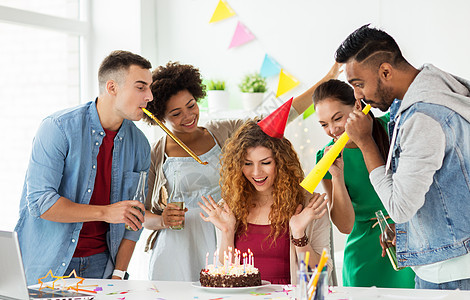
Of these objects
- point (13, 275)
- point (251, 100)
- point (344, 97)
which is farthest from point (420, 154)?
point (251, 100)

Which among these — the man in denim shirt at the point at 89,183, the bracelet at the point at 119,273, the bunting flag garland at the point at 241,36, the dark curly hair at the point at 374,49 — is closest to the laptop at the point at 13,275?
the man in denim shirt at the point at 89,183

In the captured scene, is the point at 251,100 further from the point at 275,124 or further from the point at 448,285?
the point at 448,285

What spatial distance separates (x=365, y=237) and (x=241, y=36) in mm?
2113

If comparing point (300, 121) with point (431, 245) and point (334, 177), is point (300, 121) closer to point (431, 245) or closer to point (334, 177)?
point (334, 177)

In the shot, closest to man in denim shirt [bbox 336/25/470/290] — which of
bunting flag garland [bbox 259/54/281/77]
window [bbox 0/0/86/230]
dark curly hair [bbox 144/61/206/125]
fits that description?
dark curly hair [bbox 144/61/206/125]

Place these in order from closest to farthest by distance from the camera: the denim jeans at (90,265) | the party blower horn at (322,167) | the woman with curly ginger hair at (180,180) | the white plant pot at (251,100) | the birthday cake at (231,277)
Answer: the birthday cake at (231,277)
the party blower horn at (322,167)
the denim jeans at (90,265)
the woman with curly ginger hair at (180,180)
the white plant pot at (251,100)

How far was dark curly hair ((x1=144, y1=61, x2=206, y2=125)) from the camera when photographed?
106 inches

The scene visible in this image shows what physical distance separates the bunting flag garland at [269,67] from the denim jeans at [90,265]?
6.41 feet

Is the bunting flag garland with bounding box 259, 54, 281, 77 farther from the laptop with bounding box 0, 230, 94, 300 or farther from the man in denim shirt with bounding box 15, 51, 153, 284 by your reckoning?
the laptop with bounding box 0, 230, 94, 300

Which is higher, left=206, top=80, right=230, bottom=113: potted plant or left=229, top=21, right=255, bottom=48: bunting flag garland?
left=229, top=21, right=255, bottom=48: bunting flag garland

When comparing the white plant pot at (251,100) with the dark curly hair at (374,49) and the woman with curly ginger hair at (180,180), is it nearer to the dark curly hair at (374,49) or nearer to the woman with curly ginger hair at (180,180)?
the woman with curly ginger hair at (180,180)

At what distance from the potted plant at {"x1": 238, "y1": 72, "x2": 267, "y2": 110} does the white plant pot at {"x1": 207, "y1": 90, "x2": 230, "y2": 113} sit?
0.50 ft

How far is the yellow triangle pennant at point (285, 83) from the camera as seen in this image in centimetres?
388

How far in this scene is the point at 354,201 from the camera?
244 centimetres
